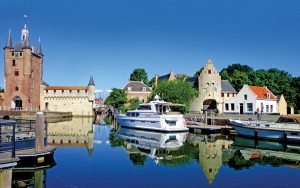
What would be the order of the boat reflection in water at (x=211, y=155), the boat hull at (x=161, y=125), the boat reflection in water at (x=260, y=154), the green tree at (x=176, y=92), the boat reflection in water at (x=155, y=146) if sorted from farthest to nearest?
the green tree at (x=176, y=92), the boat hull at (x=161, y=125), the boat reflection in water at (x=155, y=146), the boat reflection in water at (x=260, y=154), the boat reflection in water at (x=211, y=155)

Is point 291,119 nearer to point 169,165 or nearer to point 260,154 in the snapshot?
point 260,154

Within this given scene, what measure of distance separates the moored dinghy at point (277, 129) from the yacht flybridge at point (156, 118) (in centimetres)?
715

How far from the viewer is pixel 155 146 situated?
87.6 ft

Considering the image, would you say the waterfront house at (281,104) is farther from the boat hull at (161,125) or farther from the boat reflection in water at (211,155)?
the boat reflection in water at (211,155)

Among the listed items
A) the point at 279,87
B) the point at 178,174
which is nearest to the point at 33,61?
the point at 279,87

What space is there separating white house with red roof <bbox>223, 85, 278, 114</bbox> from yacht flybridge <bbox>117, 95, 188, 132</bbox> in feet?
67.8

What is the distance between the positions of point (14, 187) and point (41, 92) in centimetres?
6511

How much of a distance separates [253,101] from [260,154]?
31.9 meters

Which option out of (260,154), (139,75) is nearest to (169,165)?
(260,154)

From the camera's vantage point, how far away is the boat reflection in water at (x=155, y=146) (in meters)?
21.6

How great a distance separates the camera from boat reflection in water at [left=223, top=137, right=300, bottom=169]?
19.7 meters

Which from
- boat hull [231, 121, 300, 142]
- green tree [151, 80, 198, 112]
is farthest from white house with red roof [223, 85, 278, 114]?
boat hull [231, 121, 300, 142]

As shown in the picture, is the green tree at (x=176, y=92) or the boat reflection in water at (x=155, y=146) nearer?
the boat reflection in water at (x=155, y=146)

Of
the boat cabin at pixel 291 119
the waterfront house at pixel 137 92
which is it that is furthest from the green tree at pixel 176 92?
the boat cabin at pixel 291 119
